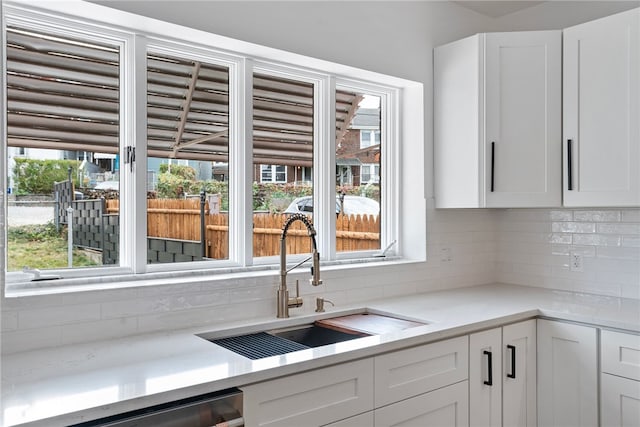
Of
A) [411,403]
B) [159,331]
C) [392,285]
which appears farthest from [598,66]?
[159,331]

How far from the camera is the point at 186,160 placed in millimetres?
2201

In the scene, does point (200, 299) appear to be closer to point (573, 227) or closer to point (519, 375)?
point (519, 375)

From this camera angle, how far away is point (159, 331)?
1.89 meters

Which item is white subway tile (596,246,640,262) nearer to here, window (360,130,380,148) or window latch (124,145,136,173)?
window (360,130,380,148)

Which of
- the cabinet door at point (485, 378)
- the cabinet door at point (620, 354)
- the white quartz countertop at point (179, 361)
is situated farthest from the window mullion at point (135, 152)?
the cabinet door at point (620, 354)

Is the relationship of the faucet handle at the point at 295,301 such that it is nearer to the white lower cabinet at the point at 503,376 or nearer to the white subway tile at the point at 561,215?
the white lower cabinet at the point at 503,376

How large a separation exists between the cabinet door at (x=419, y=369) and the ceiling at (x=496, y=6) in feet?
6.86

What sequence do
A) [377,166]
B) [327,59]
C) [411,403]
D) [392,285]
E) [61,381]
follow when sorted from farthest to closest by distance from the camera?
[377,166], [392,285], [327,59], [411,403], [61,381]

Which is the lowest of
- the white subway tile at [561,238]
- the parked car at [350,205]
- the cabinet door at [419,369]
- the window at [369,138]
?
the cabinet door at [419,369]

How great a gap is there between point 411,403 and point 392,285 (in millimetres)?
892

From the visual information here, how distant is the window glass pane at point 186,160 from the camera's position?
2.10m

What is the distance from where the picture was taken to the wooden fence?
211cm

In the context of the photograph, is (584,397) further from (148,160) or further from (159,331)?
(148,160)

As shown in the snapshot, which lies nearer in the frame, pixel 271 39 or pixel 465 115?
pixel 271 39
